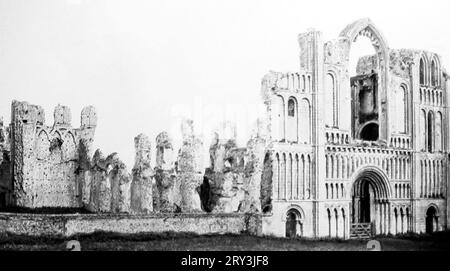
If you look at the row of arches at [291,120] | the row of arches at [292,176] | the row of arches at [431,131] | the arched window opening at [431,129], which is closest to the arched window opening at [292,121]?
the row of arches at [291,120]

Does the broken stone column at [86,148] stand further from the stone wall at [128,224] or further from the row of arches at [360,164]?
the row of arches at [360,164]

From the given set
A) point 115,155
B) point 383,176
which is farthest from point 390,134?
point 115,155

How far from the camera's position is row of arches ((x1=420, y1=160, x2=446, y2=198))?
40062mm

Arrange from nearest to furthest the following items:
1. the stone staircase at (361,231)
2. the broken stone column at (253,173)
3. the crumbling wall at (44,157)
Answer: the crumbling wall at (44,157)
the broken stone column at (253,173)
the stone staircase at (361,231)

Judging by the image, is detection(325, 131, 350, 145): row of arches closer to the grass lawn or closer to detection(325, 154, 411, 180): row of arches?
detection(325, 154, 411, 180): row of arches

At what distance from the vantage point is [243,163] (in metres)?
33.4

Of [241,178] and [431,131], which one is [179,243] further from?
[431,131]

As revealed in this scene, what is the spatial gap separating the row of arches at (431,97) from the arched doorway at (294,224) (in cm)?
1090

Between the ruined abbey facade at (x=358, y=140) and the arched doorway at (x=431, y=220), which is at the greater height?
the ruined abbey facade at (x=358, y=140)

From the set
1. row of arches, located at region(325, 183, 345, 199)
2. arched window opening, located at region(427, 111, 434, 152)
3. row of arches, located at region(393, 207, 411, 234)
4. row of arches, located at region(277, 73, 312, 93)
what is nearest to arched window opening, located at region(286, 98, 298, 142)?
row of arches, located at region(277, 73, 312, 93)

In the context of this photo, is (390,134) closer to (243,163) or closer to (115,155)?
(243,163)

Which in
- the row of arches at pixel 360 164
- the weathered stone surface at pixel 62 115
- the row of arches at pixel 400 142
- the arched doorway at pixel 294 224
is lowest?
the arched doorway at pixel 294 224

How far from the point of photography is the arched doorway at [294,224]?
3366 centimetres
